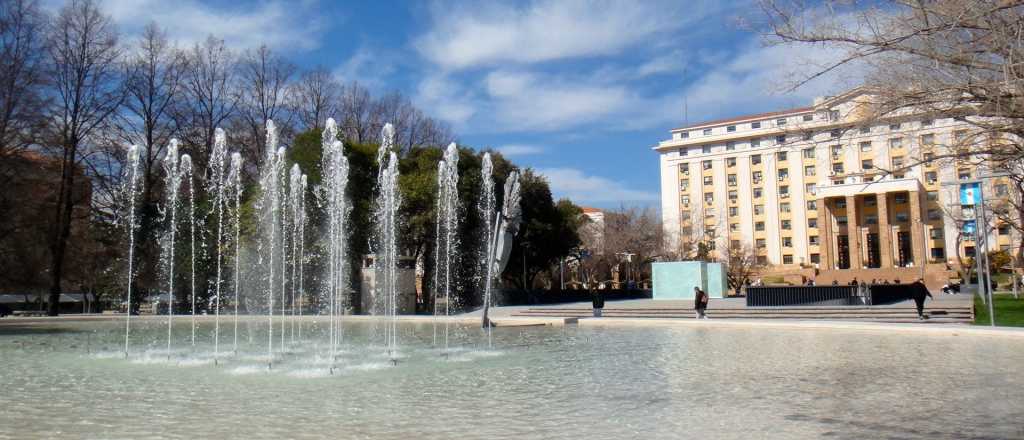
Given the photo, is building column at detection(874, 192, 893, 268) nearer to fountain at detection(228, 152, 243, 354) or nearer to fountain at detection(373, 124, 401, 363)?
fountain at detection(373, 124, 401, 363)

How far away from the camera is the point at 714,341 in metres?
17.7

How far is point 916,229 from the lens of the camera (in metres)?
69.3

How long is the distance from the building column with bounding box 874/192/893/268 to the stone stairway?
1770 inches

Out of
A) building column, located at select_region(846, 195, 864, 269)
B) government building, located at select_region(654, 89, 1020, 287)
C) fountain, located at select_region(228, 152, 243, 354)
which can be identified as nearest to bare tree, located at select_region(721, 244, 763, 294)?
government building, located at select_region(654, 89, 1020, 287)

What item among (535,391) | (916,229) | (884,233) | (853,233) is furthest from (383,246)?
(916,229)

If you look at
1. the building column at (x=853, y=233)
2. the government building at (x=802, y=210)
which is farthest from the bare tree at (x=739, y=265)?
the building column at (x=853, y=233)

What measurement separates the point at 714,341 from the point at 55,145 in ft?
98.7

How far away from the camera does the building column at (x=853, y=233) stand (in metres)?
70.5

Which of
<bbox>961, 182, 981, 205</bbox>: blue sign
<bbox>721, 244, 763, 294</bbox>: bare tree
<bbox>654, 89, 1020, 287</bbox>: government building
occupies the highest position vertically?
<bbox>654, 89, 1020, 287</bbox>: government building

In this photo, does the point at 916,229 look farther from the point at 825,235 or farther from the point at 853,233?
the point at 825,235

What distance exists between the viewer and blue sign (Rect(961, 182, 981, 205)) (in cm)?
2089

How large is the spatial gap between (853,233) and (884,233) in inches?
111

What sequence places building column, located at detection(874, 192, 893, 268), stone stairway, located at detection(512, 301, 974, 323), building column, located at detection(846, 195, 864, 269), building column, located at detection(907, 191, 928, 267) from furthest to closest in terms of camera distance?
building column, located at detection(846, 195, 864, 269), building column, located at detection(874, 192, 893, 268), building column, located at detection(907, 191, 928, 267), stone stairway, located at detection(512, 301, 974, 323)

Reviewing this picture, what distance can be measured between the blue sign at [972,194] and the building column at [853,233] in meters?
53.3
